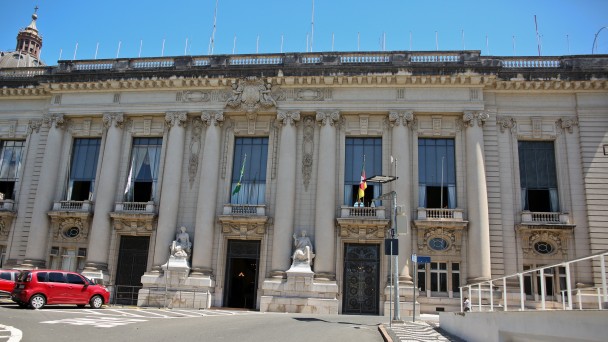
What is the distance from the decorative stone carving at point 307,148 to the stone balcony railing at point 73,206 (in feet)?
44.4

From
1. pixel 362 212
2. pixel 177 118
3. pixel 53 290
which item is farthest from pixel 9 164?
pixel 362 212

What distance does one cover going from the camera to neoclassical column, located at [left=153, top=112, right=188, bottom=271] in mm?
29219

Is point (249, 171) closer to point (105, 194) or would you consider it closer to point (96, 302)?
point (105, 194)

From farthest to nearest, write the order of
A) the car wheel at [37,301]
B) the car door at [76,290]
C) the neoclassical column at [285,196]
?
the neoclassical column at [285,196], the car door at [76,290], the car wheel at [37,301]

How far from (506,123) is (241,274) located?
18.4 metres

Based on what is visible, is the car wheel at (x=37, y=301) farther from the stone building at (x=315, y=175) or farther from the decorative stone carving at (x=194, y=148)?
the decorative stone carving at (x=194, y=148)

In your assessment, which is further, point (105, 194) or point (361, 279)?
point (105, 194)

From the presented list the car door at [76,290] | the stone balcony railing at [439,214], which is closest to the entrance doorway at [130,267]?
the car door at [76,290]

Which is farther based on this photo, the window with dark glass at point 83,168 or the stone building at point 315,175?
the window with dark glass at point 83,168

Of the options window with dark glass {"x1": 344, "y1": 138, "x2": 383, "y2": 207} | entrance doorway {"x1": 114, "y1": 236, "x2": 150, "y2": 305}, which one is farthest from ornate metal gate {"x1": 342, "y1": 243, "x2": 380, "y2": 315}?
entrance doorway {"x1": 114, "y1": 236, "x2": 150, "y2": 305}

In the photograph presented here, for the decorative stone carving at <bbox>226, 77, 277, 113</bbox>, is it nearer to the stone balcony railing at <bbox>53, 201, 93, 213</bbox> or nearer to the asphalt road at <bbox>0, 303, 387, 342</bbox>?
the stone balcony railing at <bbox>53, 201, 93, 213</bbox>

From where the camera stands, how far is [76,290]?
71.7ft

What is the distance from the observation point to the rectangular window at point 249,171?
30.6 m

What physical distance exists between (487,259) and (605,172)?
8636mm
